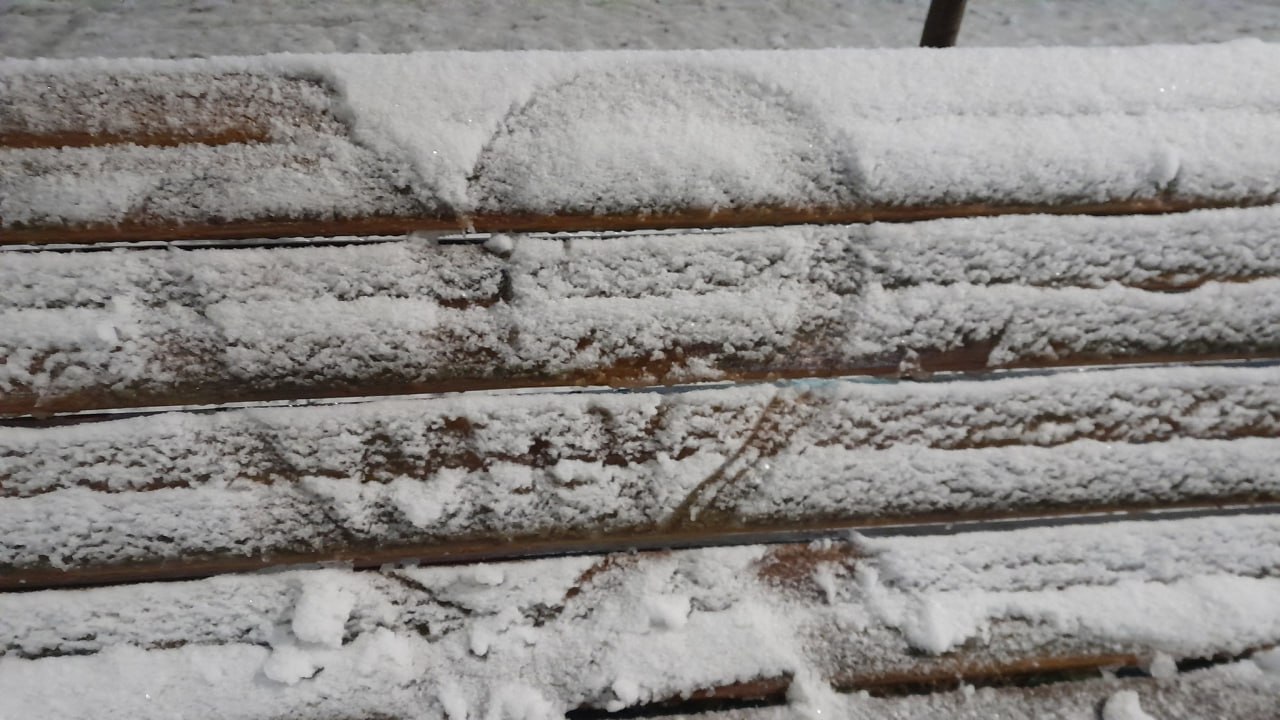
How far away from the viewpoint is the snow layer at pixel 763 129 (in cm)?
88

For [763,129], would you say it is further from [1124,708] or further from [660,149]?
[1124,708]

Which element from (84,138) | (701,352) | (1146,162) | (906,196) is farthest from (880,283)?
(84,138)

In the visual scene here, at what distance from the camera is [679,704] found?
1.01m

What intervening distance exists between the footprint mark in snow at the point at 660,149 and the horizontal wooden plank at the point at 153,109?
234 mm

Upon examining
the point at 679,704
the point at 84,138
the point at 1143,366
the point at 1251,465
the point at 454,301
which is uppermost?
the point at 84,138

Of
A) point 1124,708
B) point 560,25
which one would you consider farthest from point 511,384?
point 560,25

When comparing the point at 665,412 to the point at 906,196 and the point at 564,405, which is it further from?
the point at 906,196

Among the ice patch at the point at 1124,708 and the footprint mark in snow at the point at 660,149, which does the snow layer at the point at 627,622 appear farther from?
the footprint mark in snow at the point at 660,149

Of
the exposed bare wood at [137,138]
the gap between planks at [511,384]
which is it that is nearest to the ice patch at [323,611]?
the gap between planks at [511,384]

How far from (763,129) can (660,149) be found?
5.4 inches

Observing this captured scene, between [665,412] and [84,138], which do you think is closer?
[84,138]

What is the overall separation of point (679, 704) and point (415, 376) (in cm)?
58

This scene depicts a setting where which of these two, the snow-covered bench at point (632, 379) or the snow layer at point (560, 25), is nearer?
the snow-covered bench at point (632, 379)

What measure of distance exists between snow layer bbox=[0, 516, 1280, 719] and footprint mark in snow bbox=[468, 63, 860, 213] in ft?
1.66
